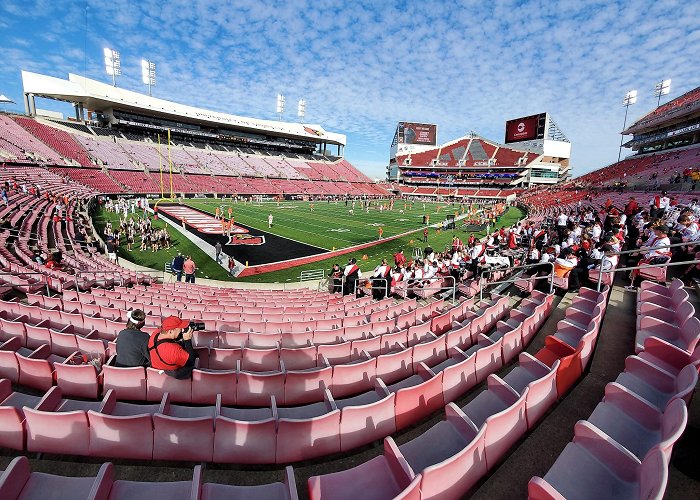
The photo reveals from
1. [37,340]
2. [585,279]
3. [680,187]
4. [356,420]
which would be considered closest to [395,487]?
[356,420]

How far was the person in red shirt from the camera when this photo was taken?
3.91 meters

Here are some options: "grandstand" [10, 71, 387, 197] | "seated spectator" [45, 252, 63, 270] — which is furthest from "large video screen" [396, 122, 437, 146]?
"seated spectator" [45, 252, 63, 270]

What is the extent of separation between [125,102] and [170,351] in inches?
2733

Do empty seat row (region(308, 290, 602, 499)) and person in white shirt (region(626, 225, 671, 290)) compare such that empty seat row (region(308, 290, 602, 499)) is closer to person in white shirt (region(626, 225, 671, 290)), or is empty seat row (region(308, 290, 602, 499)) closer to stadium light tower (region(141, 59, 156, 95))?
person in white shirt (region(626, 225, 671, 290))

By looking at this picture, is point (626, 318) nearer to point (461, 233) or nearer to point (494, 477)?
point (494, 477)

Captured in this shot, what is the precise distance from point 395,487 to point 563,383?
265 cm

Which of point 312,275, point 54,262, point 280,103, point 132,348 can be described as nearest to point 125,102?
point 280,103

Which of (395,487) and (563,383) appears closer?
(395,487)

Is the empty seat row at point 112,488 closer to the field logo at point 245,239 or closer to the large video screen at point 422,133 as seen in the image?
the field logo at point 245,239

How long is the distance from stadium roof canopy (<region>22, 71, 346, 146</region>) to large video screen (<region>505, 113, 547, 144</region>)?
2262 inches

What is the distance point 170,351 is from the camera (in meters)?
3.92

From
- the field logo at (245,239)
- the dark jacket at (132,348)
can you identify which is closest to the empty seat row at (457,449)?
the dark jacket at (132,348)

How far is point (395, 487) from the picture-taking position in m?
2.45

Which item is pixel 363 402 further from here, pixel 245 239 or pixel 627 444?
pixel 245 239
